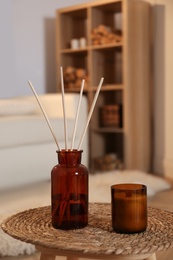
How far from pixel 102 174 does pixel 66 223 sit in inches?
91.0

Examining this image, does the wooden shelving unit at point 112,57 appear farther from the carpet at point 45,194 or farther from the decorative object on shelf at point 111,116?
the carpet at point 45,194

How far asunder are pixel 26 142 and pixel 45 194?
1.13ft

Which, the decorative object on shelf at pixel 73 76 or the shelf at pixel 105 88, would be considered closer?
the shelf at pixel 105 88

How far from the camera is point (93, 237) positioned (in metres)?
0.98

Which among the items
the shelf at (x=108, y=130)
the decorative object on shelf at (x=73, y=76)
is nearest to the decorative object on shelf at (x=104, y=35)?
the decorative object on shelf at (x=73, y=76)

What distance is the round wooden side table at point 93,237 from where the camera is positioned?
0.91m

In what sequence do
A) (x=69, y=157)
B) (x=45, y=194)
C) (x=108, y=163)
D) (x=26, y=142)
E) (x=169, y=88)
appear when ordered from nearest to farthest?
(x=69, y=157) → (x=45, y=194) → (x=26, y=142) → (x=169, y=88) → (x=108, y=163)

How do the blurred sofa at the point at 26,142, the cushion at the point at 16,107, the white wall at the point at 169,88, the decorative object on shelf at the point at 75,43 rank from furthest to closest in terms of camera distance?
the decorative object on shelf at the point at 75,43
the white wall at the point at 169,88
the cushion at the point at 16,107
the blurred sofa at the point at 26,142

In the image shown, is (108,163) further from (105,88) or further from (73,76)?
(73,76)

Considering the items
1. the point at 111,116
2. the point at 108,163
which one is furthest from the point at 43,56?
the point at 108,163

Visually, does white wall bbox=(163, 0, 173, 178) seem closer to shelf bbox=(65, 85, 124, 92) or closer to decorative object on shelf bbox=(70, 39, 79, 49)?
shelf bbox=(65, 85, 124, 92)

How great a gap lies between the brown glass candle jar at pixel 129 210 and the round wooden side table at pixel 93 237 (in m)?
0.02

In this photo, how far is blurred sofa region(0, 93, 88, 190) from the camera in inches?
108

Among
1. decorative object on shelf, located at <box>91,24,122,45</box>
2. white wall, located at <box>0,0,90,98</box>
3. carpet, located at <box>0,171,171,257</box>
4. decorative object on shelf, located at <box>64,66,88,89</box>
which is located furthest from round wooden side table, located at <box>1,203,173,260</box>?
white wall, located at <box>0,0,90,98</box>
